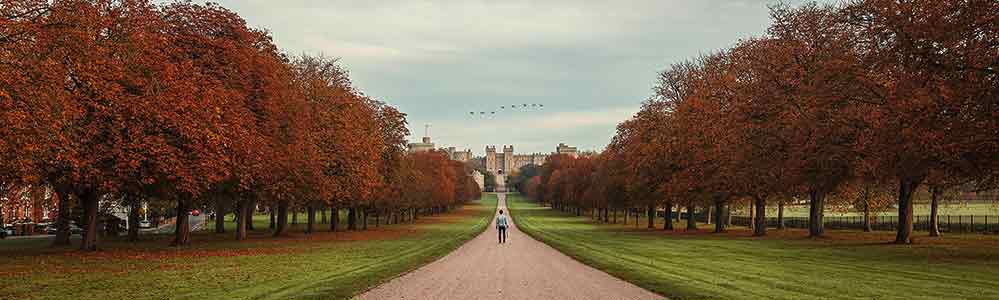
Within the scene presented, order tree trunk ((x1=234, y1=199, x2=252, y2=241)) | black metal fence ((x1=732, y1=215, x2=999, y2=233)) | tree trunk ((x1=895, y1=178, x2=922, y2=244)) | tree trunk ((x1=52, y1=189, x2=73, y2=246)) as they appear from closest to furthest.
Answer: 1. tree trunk ((x1=895, y1=178, x2=922, y2=244))
2. tree trunk ((x1=52, y1=189, x2=73, y2=246))
3. tree trunk ((x1=234, y1=199, x2=252, y2=241))
4. black metal fence ((x1=732, y1=215, x2=999, y2=233))

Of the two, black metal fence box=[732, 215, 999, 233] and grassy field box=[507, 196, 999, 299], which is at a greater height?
grassy field box=[507, 196, 999, 299]

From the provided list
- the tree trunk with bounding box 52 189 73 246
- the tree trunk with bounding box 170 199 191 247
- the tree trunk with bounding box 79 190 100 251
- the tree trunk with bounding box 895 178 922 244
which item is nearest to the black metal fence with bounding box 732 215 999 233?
the tree trunk with bounding box 895 178 922 244

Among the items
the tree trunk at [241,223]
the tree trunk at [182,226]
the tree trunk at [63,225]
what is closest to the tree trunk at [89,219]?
the tree trunk at [63,225]

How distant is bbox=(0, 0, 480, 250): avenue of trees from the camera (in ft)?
85.5

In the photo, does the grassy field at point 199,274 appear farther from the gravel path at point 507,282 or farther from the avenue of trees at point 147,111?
the avenue of trees at point 147,111

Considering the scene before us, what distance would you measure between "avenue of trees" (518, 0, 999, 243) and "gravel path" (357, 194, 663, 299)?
13372 mm

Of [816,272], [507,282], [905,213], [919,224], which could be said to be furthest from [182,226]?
[919,224]

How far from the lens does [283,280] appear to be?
21.8 m

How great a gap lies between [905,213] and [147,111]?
116 feet

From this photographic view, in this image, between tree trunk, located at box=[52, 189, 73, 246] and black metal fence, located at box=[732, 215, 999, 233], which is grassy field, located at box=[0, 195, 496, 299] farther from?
black metal fence, located at box=[732, 215, 999, 233]

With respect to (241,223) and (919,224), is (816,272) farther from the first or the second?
(919,224)

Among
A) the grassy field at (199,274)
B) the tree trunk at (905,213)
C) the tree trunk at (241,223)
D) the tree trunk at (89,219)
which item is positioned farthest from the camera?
the tree trunk at (241,223)

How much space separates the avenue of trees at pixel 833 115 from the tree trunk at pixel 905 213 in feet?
0.23

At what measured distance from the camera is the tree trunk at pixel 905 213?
41.0 meters
